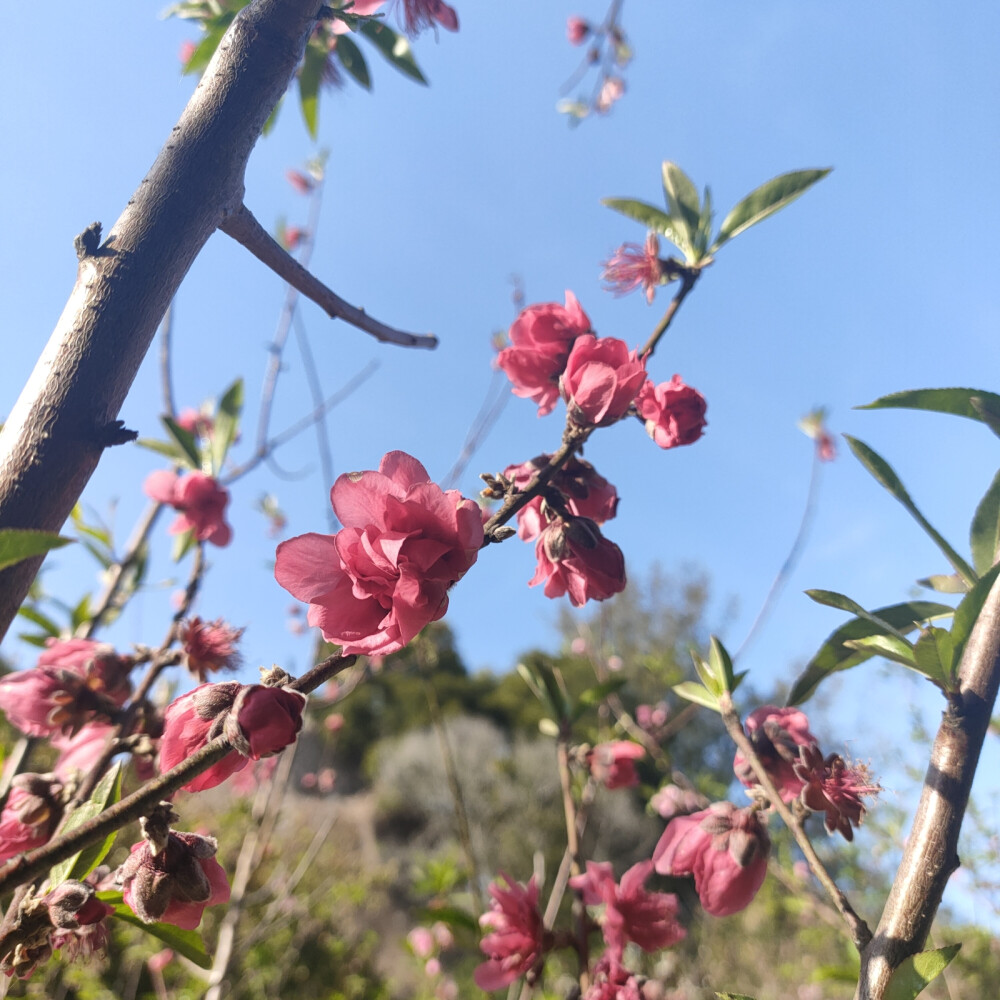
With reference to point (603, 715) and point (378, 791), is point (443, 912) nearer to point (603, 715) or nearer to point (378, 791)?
point (603, 715)

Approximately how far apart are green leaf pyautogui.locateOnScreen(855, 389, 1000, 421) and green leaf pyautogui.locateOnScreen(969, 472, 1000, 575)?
0.10 meters

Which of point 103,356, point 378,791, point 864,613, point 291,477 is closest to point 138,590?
point 291,477

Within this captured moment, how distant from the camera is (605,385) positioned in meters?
0.80

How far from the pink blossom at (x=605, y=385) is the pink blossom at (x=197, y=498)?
3.71ft

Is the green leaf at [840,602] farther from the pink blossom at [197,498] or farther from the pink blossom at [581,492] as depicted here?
the pink blossom at [197,498]

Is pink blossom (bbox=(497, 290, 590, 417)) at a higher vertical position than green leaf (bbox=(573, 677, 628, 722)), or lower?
higher

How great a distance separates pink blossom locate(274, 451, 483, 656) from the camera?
535 millimetres

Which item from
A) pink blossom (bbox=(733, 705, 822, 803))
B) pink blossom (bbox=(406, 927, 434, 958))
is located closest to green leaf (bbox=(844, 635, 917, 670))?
pink blossom (bbox=(733, 705, 822, 803))

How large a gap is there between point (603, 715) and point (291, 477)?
5.87ft

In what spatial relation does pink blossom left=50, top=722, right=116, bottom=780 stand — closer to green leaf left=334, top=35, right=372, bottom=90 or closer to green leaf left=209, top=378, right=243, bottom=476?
green leaf left=209, top=378, right=243, bottom=476

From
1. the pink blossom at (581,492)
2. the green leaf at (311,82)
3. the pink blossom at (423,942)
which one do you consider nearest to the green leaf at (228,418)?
the green leaf at (311,82)

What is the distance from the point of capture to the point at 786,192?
1.13 meters

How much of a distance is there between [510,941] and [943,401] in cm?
108

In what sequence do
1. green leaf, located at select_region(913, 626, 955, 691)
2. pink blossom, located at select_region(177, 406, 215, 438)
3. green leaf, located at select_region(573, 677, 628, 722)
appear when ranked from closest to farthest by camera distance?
1. green leaf, located at select_region(913, 626, 955, 691)
2. green leaf, located at select_region(573, 677, 628, 722)
3. pink blossom, located at select_region(177, 406, 215, 438)
